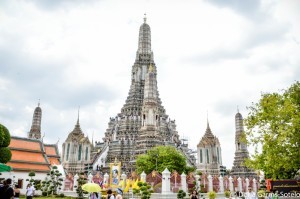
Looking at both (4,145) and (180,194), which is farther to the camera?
(4,145)

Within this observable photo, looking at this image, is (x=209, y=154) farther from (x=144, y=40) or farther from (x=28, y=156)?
(x=28, y=156)

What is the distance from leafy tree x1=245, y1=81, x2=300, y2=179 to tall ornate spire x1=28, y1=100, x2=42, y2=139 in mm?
61831

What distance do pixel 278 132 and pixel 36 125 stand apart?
218 ft

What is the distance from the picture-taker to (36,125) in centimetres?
7562

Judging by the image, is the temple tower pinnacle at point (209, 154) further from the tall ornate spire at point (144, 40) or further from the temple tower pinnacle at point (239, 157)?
the tall ornate spire at point (144, 40)

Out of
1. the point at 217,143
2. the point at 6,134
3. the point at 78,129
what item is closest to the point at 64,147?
the point at 78,129

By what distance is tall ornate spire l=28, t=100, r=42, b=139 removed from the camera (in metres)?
73.8

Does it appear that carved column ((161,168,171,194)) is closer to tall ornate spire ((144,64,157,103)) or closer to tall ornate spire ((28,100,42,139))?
tall ornate spire ((144,64,157,103))

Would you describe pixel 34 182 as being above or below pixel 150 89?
below

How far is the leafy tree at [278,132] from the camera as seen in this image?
71.5 ft

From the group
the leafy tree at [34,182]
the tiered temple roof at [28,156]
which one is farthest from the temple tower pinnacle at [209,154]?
the leafy tree at [34,182]

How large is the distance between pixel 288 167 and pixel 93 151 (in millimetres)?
59086

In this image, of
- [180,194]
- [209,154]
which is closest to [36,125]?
[209,154]

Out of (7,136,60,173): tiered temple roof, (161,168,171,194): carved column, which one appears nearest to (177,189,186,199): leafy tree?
(161,168,171,194): carved column
